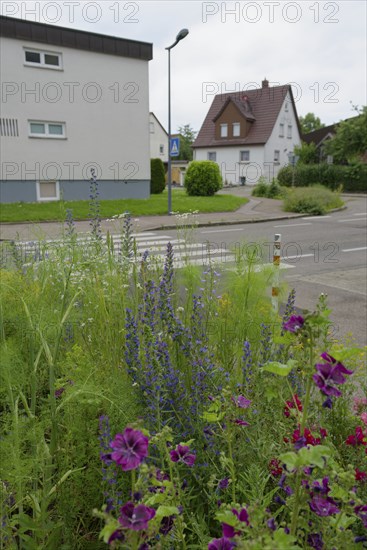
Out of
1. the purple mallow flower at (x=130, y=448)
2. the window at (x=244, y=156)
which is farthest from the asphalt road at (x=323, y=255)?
the window at (x=244, y=156)

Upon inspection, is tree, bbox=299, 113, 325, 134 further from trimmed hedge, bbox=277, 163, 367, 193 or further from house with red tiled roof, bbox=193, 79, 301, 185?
trimmed hedge, bbox=277, 163, 367, 193

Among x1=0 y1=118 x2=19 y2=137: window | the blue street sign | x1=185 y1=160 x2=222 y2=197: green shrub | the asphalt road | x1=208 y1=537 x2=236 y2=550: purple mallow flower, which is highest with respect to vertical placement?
x1=0 y1=118 x2=19 y2=137: window

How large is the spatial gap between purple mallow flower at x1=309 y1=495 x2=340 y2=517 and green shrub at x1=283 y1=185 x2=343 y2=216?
21407 millimetres

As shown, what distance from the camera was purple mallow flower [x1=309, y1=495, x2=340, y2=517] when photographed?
1.22m

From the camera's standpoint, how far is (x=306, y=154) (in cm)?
4997

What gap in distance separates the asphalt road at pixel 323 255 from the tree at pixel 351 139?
23800 millimetres

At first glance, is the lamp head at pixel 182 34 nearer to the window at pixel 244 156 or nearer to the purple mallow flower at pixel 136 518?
the purple mallow flower at pixel 136 518

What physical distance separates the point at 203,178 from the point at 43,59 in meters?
10.8

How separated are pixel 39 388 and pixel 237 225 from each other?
1552 cm

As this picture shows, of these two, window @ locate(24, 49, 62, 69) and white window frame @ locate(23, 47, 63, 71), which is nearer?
white window frame @ locate(23, 47, 63, 71)

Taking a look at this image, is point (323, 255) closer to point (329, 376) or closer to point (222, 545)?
point (329, 376)

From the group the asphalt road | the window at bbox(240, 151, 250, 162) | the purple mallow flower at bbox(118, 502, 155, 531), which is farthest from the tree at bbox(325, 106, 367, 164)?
the purple mallow flower at bbox(118, 502, 155, 531)

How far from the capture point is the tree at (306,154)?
4841cm

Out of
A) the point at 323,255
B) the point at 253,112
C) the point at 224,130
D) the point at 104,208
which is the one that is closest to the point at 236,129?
the point at 224,130
